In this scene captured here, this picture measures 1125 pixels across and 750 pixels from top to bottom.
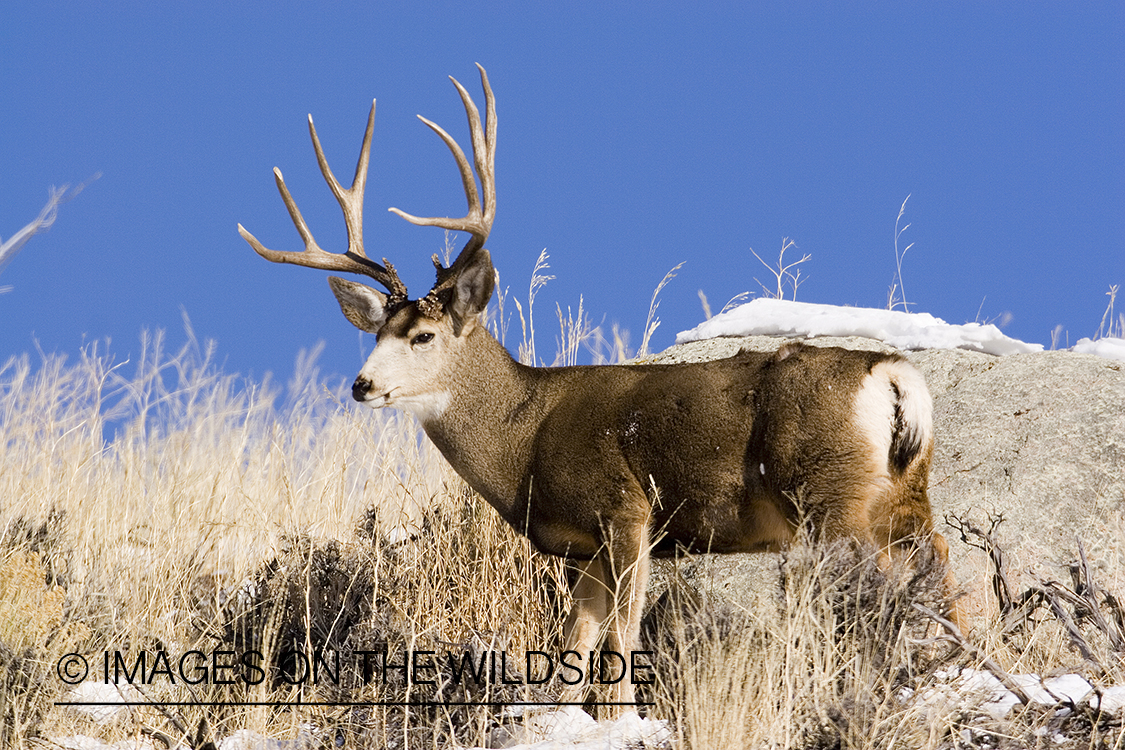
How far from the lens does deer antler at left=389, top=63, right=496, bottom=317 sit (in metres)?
6.07

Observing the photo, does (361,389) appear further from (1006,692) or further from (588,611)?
(1006,692)

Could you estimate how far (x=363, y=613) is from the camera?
6328 millimetres

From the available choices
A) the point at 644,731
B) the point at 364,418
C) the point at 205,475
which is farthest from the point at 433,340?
the point at 205,475

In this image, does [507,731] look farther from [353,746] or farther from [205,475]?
[205,475]

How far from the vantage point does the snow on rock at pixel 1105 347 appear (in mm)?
7758

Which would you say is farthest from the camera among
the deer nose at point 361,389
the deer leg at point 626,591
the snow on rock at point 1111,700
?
the deer nose at point 361,389

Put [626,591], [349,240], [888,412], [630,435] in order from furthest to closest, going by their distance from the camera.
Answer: [349,240] < [630,435] < [626,591] < [888,412]

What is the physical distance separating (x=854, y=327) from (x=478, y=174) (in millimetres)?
3360

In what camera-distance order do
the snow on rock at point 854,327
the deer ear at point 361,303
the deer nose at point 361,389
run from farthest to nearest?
1. the snow on rock at point 854,327
2. the deer ear at point 361,303
3. the deer nose at point 361,389

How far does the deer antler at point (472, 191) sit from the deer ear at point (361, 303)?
35 cm

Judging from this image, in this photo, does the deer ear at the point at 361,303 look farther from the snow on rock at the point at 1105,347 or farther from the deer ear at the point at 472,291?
the snow on rock at the point at 1105,347

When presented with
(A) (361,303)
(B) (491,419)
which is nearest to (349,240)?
(A) (361,303)

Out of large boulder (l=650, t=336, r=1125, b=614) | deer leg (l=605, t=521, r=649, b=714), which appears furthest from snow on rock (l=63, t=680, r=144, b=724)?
large boulder (l=650, t=336, r=1125, b=614)

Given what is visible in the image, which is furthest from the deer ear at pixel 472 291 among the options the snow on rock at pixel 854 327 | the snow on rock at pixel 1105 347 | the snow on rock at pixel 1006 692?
the snow on rock at pixel 1105 347
